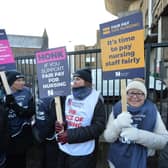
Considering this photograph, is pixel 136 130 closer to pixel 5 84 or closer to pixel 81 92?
pixel 81 92

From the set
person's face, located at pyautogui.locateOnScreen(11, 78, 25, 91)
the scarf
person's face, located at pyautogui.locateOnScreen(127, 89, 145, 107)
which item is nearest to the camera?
person's face, located at pyautogui.locateOnScreen(127, 89, 145, 107)

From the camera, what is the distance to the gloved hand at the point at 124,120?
8.23 feet

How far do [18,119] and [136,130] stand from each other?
5.24 ft

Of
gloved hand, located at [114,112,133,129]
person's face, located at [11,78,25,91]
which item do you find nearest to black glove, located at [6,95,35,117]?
person's face, located at [11,78,25,91]

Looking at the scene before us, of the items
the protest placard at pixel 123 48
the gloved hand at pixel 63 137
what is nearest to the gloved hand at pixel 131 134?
the protest placard at pixel 123 48

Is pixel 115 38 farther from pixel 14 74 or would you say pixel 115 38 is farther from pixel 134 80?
pixel 14 74

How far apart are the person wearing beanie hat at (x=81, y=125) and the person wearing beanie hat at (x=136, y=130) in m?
0.21

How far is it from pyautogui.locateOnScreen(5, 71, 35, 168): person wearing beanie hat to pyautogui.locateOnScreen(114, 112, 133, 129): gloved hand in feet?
4.51

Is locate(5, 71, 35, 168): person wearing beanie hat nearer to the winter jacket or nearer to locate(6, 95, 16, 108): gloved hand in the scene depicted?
locate(6, 95, 16, 108): gloved hand

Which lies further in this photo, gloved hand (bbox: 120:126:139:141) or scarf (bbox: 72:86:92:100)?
scarf (bbox: 72:86:92:100)

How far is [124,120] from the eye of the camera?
8.23ft

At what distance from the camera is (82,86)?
2.98m

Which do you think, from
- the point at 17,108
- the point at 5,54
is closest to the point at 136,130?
the point at 17,108

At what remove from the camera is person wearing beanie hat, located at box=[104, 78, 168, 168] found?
2.53 meters
